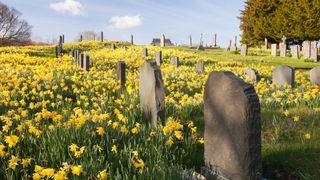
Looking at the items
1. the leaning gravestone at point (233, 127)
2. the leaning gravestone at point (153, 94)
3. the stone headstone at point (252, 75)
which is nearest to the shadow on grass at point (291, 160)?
the leaning gravestone at point (233, 127)

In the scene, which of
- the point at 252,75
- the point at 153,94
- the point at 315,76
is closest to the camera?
the point at 153,94

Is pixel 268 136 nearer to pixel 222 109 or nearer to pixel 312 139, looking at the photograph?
pixel 312 139

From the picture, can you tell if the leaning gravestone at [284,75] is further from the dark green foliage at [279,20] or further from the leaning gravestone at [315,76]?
the dark green foliage at [279,20]

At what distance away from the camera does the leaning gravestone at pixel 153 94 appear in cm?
627

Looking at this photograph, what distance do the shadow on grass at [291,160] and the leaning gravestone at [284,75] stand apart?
5422mm

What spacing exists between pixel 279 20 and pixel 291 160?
49.1 meters

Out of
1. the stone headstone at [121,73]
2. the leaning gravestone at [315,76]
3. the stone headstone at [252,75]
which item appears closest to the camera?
the stone headstone at [121,73]

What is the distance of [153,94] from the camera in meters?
6.36

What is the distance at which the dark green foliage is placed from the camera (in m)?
45.9

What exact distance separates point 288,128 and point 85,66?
Result: 10581mm

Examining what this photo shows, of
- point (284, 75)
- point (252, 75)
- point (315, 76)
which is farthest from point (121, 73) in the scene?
point (315, 76)

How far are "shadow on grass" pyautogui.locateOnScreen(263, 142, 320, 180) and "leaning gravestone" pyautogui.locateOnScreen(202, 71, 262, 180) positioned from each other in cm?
111

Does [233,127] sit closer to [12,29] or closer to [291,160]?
[291,160]

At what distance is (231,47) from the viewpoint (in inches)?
1945
